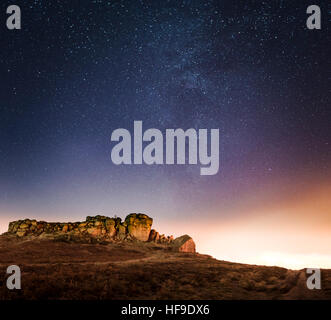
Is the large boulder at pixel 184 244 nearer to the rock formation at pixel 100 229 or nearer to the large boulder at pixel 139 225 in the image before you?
the rock formation at pixel 100 229

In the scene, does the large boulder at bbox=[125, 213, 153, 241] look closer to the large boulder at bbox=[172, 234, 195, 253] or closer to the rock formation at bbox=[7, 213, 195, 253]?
the rock formation at bbox=[7, 213, 195, 253]

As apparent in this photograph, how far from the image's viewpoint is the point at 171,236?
69.1 meters

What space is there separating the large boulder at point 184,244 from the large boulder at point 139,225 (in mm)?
13851

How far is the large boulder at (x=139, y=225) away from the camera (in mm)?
67625

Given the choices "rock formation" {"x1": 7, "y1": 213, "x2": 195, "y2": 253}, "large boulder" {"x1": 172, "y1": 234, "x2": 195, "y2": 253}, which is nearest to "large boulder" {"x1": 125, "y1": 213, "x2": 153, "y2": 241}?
"rock formation" {"x1": 7, "y1": 213, "x2": 195, "y2": 253}

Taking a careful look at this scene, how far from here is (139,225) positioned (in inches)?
2739

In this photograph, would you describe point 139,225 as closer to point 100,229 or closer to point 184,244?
→ point 100,229

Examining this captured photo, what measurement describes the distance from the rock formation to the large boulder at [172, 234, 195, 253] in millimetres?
2012

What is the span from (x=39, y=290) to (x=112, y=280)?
4.33 m

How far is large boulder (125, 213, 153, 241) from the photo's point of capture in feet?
222

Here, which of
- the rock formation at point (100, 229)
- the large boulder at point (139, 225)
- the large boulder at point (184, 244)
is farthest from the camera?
the large boulder at point (139, 225)

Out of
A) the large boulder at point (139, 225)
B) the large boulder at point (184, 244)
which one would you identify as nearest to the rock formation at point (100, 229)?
the large boulder at point (139, 225)
